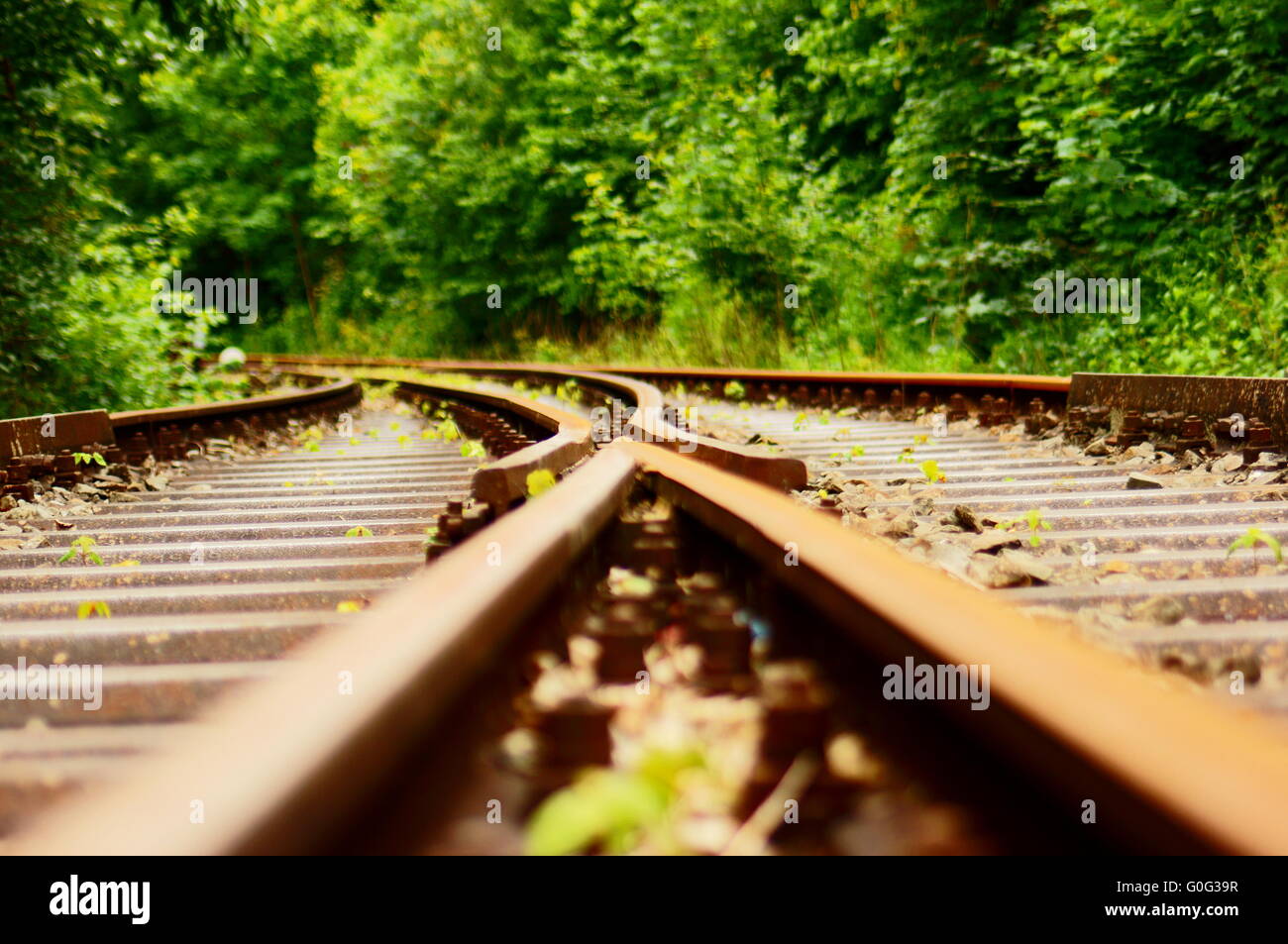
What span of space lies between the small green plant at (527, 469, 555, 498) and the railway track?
0.03 ft

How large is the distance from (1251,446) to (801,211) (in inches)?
411

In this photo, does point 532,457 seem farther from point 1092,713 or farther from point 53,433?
point 53,433

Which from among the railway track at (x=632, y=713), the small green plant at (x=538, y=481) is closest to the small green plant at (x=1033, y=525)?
the railway track at (x=632, y=713)

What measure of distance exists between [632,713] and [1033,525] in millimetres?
1975

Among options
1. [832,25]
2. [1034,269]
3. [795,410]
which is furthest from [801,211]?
[795,410]

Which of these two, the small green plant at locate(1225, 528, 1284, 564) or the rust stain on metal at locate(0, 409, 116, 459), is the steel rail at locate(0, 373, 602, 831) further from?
the small green plant at locate(1225, 528, 1284, 564)

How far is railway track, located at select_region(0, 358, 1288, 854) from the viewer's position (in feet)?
2.55

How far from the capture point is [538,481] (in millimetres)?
2539

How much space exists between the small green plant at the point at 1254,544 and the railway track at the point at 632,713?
0.50 metres

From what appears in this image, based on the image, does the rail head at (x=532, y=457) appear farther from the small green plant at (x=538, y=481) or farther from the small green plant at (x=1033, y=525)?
the small green plant at (x=1033, y=525)

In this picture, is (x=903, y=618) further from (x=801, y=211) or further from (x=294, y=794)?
(x=801, y=211)

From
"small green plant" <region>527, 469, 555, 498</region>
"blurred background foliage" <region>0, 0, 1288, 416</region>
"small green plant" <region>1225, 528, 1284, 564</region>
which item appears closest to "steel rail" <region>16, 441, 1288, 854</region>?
"small green plant" <region>527, 469, 555, 498</region>

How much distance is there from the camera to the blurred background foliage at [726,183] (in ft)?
24.9
